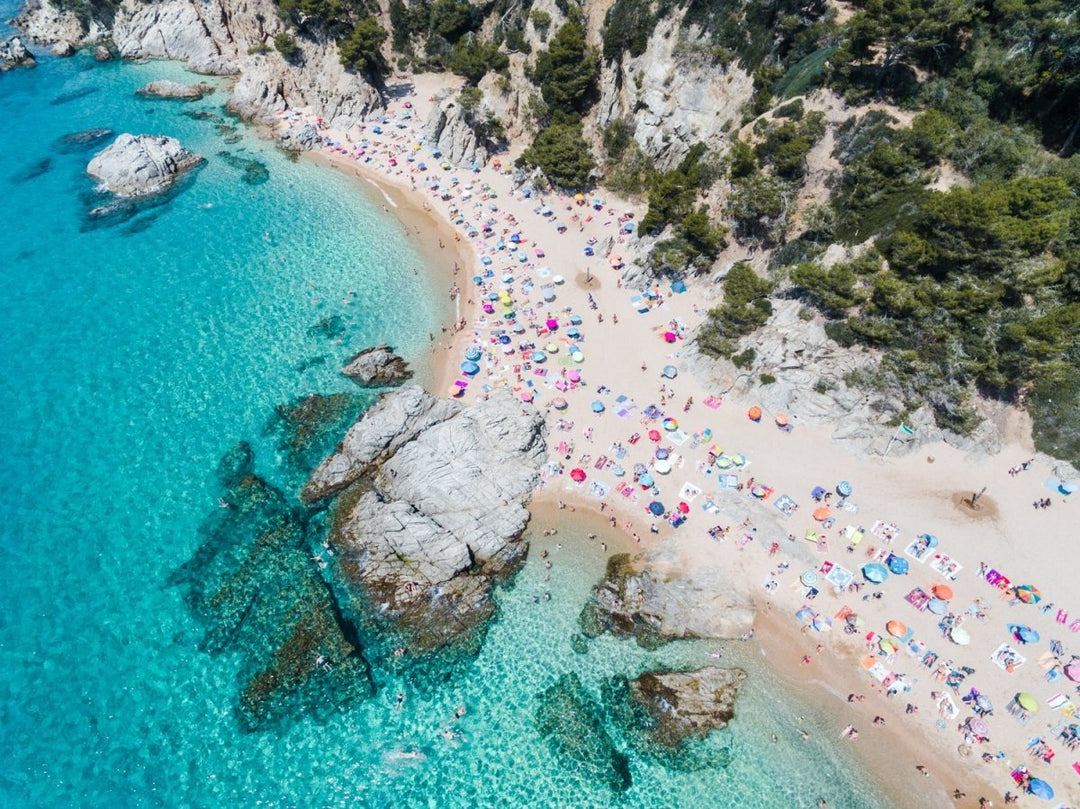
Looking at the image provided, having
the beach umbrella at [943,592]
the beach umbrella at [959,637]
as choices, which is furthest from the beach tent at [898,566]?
the beach umbrella at [959,637]

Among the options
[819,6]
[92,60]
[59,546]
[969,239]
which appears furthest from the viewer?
[92,60]

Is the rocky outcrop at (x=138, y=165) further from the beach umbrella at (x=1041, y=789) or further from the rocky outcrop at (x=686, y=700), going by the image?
the beach umbrella at (x=1041, y=789)

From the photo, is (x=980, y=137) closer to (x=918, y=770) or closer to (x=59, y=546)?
(x=918, y=770)

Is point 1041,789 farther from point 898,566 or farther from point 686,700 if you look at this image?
point 686,700

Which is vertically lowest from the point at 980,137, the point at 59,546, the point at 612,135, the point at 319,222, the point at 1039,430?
the point at 59,546

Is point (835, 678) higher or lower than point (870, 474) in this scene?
lower

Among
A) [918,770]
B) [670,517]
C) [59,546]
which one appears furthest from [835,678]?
[59,546]

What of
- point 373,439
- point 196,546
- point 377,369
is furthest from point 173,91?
point 196,546
